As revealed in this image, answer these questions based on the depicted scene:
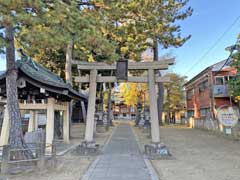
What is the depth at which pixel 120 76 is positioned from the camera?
11078 mm

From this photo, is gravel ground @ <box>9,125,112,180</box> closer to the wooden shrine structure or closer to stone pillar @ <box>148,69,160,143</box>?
the wooden shrine structure

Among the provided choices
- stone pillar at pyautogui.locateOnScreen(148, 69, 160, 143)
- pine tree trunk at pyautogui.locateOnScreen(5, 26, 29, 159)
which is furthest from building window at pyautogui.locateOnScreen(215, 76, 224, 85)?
pine tree trunk at pyautogui.locateOnScreen(5, 26, 29, 159)

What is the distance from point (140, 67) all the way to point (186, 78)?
107 ft

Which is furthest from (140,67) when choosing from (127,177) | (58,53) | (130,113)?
(130,113)

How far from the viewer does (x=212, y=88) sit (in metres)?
27.4

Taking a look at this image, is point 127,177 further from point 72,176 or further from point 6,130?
point 6,130

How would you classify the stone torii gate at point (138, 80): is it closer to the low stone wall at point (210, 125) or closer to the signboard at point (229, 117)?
the signboard at point (229, 117)

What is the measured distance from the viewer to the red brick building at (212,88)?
27.2 meters

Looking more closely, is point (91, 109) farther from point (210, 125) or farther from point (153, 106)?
point (210, 125)

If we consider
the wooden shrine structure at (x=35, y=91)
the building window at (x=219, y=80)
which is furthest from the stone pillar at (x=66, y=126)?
the building window at (x=219, y=80)

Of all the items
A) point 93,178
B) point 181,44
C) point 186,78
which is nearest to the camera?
point 93,178

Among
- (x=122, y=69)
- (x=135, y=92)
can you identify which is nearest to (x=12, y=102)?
(x=122, y=69)

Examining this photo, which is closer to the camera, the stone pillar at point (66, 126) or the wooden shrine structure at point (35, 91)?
the wooden shrine structure at point (35, 91)

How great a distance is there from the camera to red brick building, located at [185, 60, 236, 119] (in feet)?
89.4
